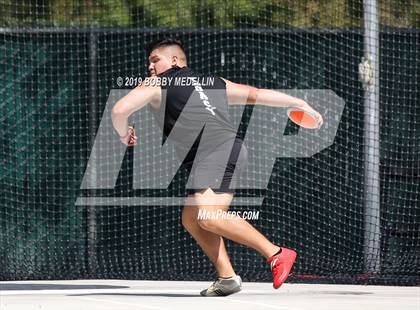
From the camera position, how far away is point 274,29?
11523mm

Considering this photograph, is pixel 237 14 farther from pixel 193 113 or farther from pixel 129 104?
pixel 129 104

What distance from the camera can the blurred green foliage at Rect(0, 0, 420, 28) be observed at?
12.3 m

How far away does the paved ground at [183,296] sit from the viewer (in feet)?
27.8

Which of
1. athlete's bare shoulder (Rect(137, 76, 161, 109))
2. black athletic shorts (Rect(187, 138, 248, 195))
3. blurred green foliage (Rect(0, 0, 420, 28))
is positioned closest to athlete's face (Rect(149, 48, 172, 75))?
athlete's bare shoulder (Rect(137, 76, 161, 109))

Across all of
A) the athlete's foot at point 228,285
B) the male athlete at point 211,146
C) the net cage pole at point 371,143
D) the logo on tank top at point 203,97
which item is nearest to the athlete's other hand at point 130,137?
the male athlete at point 211,146

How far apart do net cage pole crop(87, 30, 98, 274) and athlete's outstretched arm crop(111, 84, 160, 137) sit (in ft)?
9.04

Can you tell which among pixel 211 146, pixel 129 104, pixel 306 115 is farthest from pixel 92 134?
pixel 306 115

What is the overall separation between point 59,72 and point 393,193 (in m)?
3.33

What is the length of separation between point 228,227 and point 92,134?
3269 millimetres

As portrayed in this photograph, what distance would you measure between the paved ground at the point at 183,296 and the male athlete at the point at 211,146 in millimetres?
302

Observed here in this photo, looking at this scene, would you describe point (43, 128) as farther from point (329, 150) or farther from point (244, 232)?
point (244, 232)

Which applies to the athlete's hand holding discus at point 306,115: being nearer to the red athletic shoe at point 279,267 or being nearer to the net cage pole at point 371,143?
the red athletic shoe at point 279,267

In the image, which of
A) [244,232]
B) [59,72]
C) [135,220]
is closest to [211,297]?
[244,232]

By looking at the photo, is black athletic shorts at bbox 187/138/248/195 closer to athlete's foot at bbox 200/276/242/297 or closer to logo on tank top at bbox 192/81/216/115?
logo on tank top at bbox 192/81/216/115
